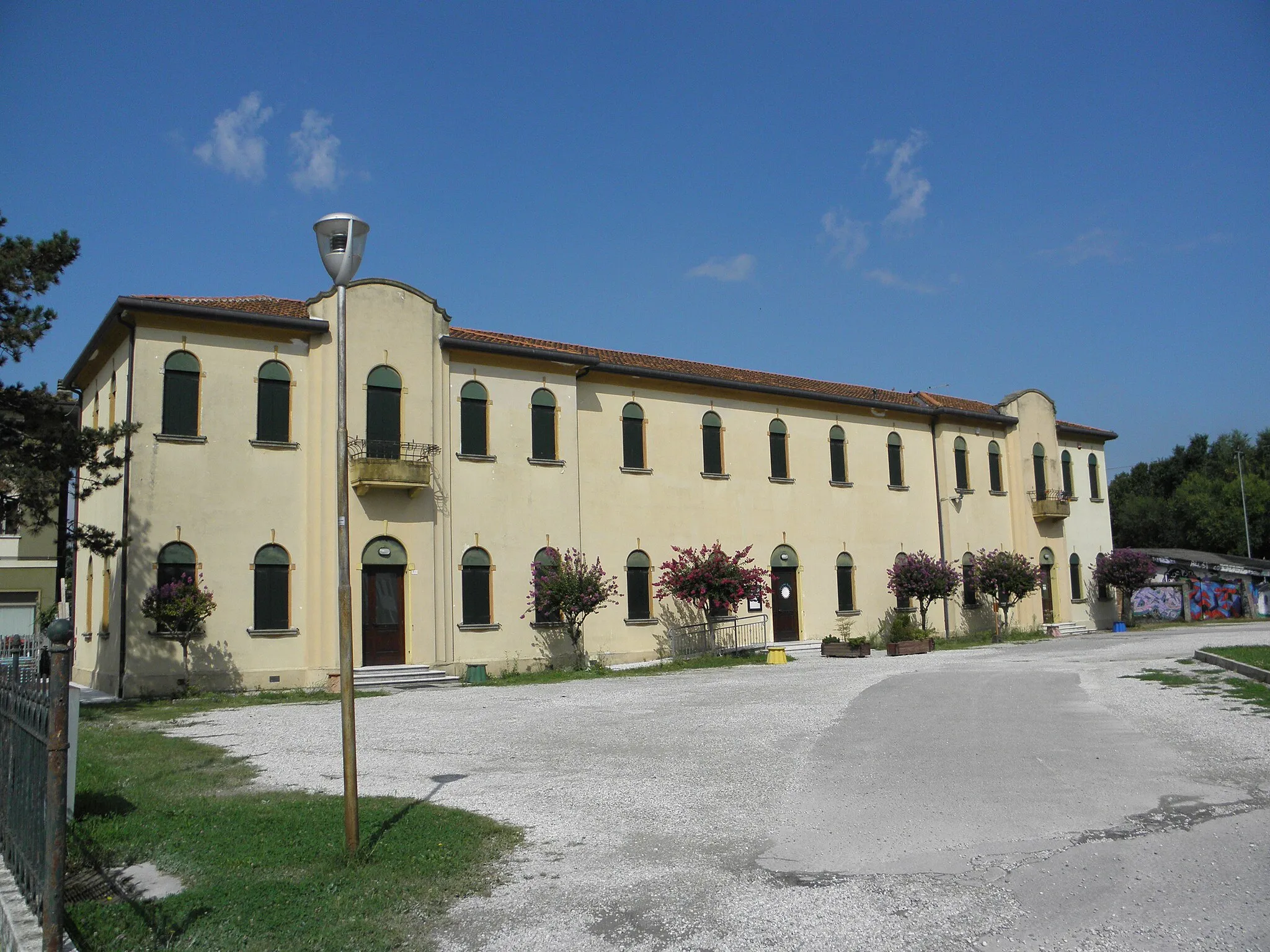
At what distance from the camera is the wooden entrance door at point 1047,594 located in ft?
115

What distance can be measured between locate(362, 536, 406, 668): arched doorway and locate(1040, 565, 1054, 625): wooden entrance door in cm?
2369

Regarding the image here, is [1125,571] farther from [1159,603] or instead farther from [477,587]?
[477,587]

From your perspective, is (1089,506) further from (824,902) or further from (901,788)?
(824,902)

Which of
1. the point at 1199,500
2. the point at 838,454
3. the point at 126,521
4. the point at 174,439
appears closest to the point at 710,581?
the point at 838,454

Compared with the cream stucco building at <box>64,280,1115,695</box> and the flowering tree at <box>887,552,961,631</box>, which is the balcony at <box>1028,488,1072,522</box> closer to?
the flowering tree at <box>887,552,961,631</box>

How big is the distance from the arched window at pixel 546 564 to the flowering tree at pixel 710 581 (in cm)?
326

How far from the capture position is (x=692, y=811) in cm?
813

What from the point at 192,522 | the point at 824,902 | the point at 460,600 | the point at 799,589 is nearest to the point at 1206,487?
the point at 799,589

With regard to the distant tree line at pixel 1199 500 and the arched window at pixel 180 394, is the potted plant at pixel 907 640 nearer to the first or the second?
the arched window at pixel 180 394

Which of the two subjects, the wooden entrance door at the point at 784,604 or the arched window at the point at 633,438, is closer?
the arched window at the point at 633,438

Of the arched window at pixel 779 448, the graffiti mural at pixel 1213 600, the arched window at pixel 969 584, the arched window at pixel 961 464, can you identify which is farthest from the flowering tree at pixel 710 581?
the graffiti mural at pixel 1213 600

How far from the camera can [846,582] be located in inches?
1185

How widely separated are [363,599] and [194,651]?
3477 mm

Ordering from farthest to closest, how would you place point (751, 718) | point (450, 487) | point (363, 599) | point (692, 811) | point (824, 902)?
point (450, 487) < point (363, 599) < point (751, 718) < point (692, 811) < point (824, 902)
